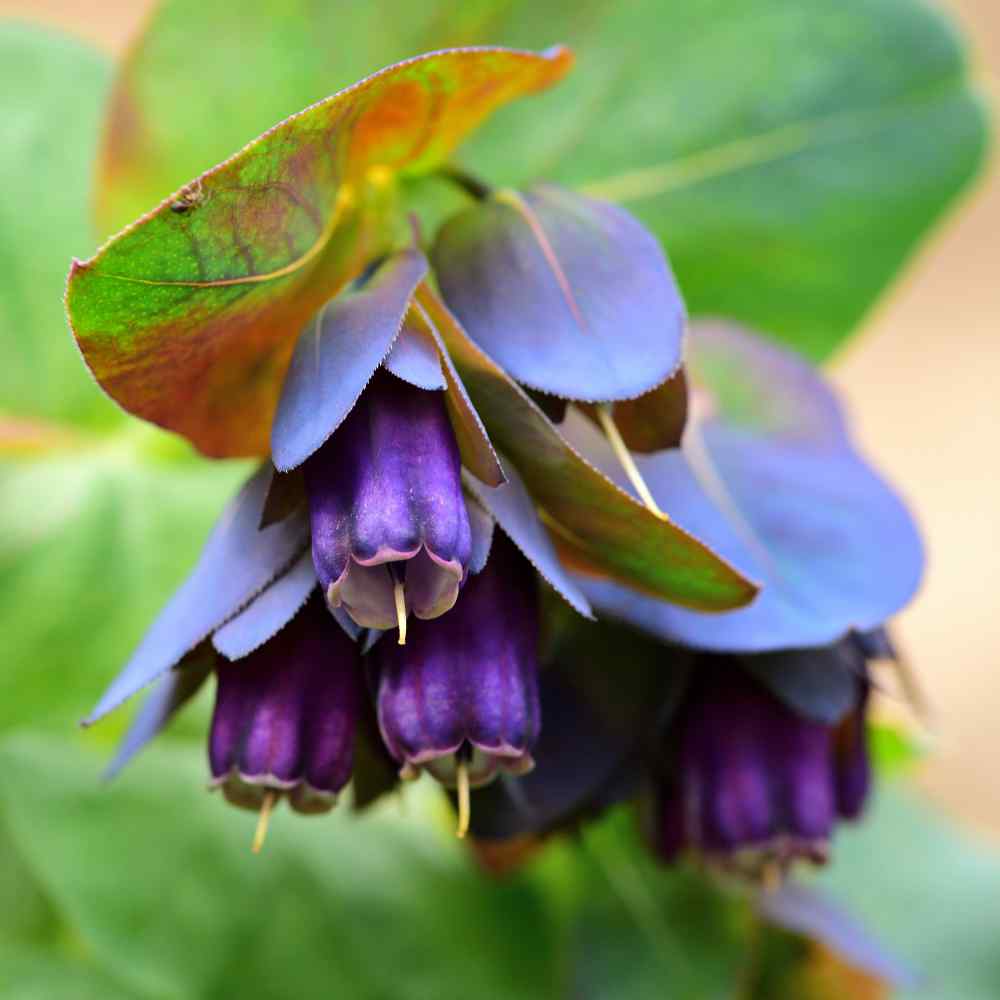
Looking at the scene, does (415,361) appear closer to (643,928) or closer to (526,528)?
(526,528)

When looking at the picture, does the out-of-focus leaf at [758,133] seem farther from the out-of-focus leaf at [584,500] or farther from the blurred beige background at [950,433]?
the blurred beige background at [950,433]

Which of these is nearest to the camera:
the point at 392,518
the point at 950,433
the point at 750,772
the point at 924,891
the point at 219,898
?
the point at 392,518

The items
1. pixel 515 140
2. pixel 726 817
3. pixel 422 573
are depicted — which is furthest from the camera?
pixel 515 140

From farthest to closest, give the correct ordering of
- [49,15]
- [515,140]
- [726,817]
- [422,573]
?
[49,15] → [515,140] → [726,817] → [422,573]

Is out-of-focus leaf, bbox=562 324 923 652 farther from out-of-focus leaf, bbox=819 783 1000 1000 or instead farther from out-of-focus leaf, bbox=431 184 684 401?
out-of-focus leaf, bbox=819 783 1000 1000

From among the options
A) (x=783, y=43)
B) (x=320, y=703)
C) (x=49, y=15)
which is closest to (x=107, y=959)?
(x=320, y=703)

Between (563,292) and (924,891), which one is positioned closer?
(563,292)

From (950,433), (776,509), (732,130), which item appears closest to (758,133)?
(732,130)

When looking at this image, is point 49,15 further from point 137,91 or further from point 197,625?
point 197,625
